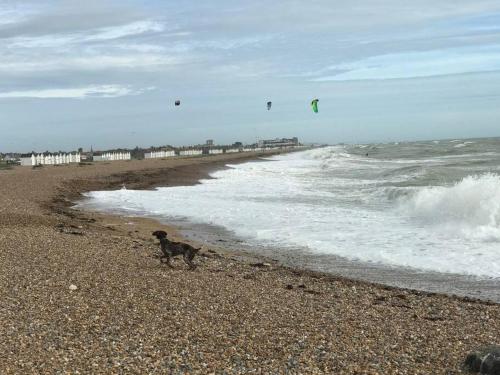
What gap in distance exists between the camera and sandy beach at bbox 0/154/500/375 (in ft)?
15.3

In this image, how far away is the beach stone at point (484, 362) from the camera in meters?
4.29

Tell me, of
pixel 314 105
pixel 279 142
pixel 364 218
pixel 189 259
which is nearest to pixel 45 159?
pixel 314 105

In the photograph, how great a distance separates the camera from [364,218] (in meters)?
15.0

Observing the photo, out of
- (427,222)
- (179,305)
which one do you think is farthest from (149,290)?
(427,222)

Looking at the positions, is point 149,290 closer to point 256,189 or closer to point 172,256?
point 172,256

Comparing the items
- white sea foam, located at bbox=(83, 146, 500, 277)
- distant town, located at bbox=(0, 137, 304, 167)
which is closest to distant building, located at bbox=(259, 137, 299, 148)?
distant town, located at bbox=(0, 137, 304, 167)

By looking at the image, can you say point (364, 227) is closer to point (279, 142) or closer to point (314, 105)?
point (314, 105)

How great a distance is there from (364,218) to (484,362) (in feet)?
35.2

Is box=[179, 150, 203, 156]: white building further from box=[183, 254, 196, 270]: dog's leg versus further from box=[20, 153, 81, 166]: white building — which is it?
box=[183, 254, 196, 270]: dog's leg

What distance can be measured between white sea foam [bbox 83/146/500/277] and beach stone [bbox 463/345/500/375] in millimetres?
4570

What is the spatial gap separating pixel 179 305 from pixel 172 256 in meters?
2.48

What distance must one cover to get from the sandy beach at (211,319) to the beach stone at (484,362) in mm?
134

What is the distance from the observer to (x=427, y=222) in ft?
47.4

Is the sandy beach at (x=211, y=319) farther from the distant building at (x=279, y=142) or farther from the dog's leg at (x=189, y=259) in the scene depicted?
the distant building at (x=279, y=142)
